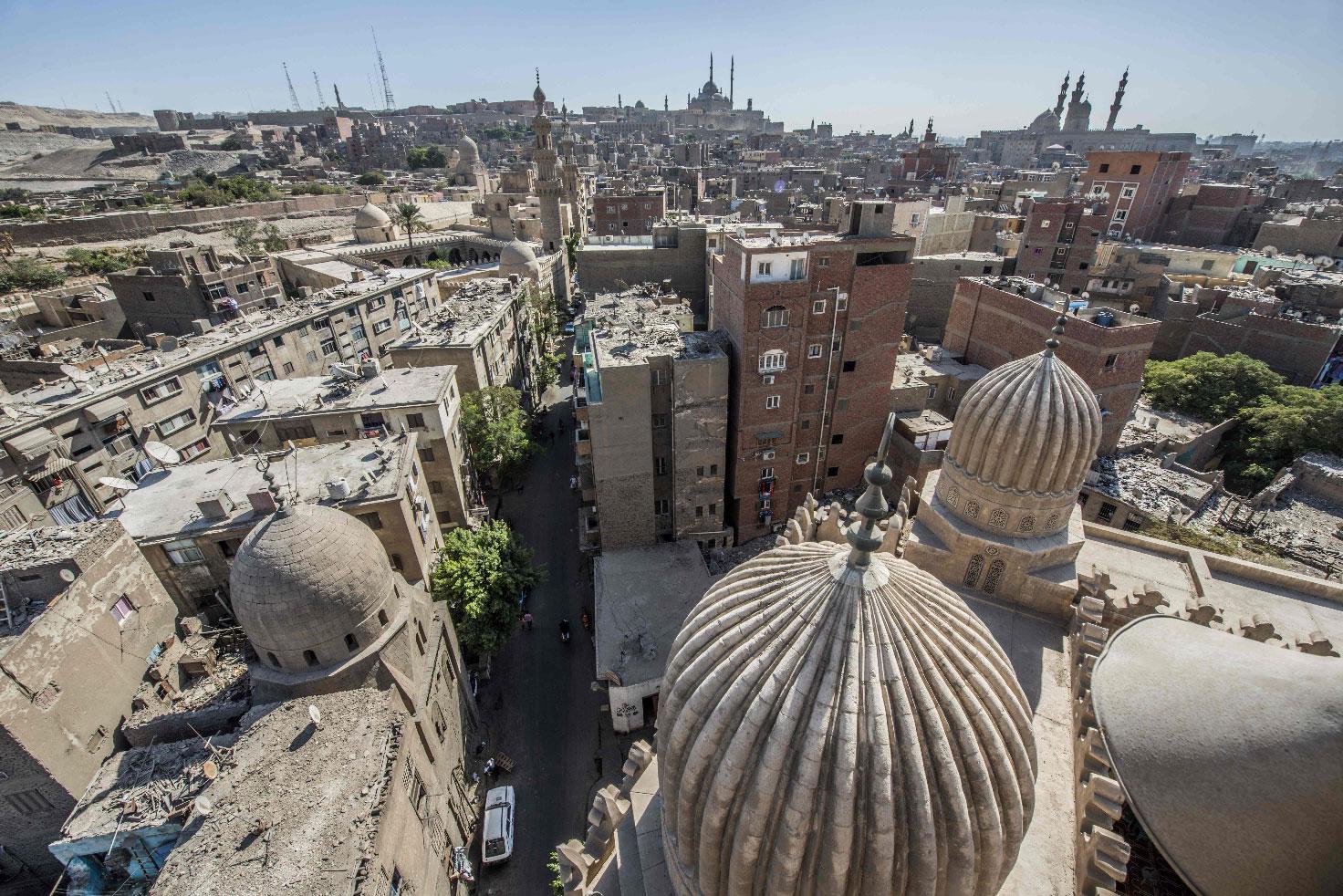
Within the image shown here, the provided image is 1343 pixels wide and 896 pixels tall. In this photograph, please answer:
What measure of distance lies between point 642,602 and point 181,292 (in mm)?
50987

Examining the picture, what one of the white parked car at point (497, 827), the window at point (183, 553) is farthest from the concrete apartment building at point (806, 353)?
the window at point (183, 553)

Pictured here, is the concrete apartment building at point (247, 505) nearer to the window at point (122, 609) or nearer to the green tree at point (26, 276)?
the window at point (122, 609)

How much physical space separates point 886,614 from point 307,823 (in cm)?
1629

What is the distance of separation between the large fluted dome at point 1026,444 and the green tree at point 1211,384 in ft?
112

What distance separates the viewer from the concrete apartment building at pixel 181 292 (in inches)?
1954

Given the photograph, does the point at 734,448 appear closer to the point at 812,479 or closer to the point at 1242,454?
the point at 812,479

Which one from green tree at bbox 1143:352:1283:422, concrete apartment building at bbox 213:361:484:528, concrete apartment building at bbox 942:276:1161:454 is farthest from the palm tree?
green tree at bbox 1143:352:1283:422

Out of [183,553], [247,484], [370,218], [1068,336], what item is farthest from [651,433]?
[370,218]

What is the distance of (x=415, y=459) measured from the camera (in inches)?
1143

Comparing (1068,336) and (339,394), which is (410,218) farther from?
(1068,336)

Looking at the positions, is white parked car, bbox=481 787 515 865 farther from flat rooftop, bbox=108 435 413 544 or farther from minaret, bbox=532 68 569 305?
minaret, bbox=532 68 569 305

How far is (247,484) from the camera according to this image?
81.6ft

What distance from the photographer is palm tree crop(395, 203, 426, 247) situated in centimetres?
7188

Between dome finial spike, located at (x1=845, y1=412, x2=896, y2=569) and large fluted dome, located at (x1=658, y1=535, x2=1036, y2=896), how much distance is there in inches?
10.0
